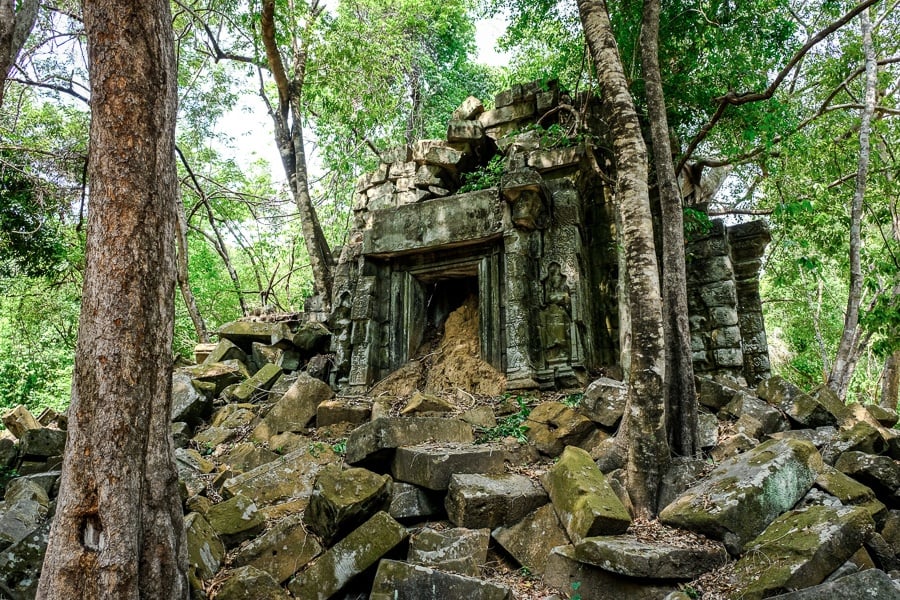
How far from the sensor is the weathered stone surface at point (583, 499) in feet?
12.4

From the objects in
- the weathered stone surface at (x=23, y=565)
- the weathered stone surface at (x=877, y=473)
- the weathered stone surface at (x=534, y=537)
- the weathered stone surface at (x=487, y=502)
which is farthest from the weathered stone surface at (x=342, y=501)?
the weathered stone surface at (x=877, y=473)

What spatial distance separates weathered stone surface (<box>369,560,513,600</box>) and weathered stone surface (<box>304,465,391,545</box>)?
0.58 meters

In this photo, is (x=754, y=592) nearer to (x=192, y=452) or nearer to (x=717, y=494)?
(x=717, y=494)

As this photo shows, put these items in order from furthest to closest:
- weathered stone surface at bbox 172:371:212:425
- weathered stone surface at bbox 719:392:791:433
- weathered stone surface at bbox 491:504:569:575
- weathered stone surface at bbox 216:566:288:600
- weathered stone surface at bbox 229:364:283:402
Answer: weathered stone surface at bbox 229:364:283:402 → weathered stone surface at bbox 172:371:212:425 → weathered stone surface at bbox 719:392:791:433 → weathered stone surface at bbox 491:504:569:575 → weathered stone surface at bbox 216:566:288:600

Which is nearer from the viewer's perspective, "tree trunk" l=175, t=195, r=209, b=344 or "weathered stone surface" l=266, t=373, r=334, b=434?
"weathered stone surface" l=266, t=373, r=334, b=434

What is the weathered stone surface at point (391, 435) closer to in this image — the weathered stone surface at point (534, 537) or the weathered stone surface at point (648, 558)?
the weathered stone surface at point (534, 537)

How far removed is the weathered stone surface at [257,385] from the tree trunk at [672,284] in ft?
17.3

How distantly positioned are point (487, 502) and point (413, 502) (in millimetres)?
650

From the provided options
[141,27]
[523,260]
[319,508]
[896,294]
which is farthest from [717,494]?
[896,294]

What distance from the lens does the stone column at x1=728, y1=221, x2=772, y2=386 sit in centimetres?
795

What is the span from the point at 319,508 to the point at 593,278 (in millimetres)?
4997

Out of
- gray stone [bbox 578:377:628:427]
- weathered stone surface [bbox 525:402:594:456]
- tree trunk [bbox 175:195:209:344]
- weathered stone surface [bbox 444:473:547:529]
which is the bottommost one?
weathered stone surface [bbox 444:473:547:529]

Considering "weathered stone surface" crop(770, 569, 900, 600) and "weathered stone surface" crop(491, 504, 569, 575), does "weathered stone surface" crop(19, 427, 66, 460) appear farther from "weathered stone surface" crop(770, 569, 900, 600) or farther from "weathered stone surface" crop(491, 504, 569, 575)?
"weathered stone surface" crop(770, 569, 900, 600)

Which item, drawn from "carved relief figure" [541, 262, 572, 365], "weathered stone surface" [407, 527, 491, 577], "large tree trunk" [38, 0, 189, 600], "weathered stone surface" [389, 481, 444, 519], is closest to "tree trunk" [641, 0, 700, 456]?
"carved relief figure" [541, 262, 572, 365]
